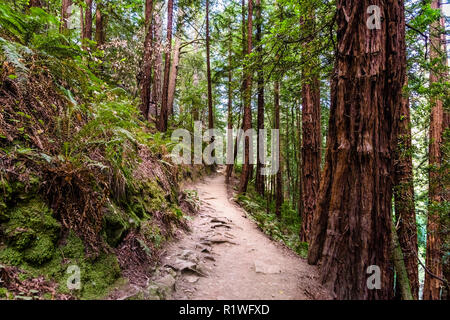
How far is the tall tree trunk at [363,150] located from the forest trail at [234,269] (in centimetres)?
57

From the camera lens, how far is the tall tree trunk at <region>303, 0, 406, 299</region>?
8.54 feet

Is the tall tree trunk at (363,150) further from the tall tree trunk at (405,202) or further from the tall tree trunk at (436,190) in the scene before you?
the tall tree trunk at (436,190)

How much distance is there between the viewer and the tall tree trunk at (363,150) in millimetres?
2604

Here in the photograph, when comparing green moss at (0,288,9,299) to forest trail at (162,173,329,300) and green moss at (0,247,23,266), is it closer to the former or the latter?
green moss at (0,247,23,266)

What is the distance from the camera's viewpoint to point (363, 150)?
2.69 metres

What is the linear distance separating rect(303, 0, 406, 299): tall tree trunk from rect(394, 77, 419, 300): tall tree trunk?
4.61 feet

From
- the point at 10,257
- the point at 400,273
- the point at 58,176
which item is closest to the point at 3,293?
the point at 10,257

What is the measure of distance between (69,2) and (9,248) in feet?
25.5

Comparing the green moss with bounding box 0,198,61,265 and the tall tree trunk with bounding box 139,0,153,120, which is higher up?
the tall tree trunk with bounding box 139,0,153,120

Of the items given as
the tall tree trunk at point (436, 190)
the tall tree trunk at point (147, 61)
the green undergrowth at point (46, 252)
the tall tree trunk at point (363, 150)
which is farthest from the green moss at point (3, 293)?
the tall tree trunk at point (147, 61)

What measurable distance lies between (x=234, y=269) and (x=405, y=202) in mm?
3416

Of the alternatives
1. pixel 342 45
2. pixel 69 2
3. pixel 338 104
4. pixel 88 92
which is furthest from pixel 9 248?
pixel 69 2

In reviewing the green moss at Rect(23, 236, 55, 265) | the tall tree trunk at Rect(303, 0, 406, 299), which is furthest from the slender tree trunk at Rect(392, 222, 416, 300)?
the green moss at Rect(23, 236, 55, 265)
